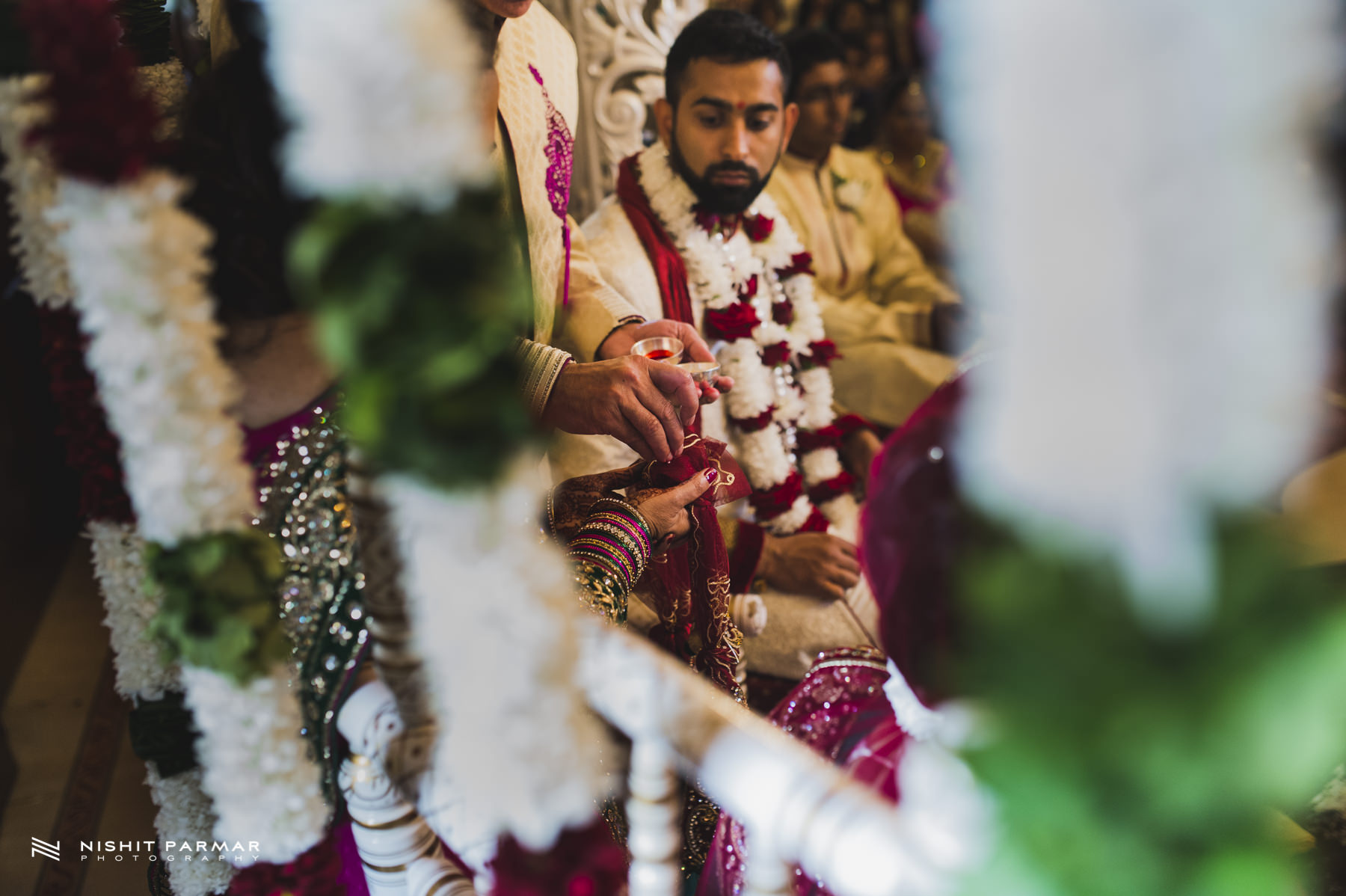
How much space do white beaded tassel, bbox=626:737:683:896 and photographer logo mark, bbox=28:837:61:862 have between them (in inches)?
55.7

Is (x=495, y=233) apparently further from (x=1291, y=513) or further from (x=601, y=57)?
(x=601, y=57)

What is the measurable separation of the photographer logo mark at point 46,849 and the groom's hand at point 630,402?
1.24 meters

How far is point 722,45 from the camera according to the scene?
1.54 metres

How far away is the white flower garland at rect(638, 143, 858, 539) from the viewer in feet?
5.20

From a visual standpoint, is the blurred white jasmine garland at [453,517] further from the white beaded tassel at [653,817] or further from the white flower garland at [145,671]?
the white flower garland at [145,671]

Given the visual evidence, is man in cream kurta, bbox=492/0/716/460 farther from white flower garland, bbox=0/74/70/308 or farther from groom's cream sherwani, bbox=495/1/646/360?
white flower garland, bbox=0/74/70/308

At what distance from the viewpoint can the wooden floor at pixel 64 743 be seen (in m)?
1.42

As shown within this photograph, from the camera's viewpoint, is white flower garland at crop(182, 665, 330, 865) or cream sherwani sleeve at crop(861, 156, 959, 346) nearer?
white flower garland at crop(182, 665, 330, 865)

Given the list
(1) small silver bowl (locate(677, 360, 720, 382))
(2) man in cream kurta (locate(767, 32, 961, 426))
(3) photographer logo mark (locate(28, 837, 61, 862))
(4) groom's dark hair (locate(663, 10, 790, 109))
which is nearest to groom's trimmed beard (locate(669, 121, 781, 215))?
(4) groom's dark hair (locate(663, 10, 790, 109))

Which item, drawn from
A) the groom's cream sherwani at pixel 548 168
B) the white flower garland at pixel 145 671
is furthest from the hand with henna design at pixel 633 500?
the white flower garland at pixel 145 671

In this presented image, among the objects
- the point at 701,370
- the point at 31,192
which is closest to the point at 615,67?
the point at 701,370

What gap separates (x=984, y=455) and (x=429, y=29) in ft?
0.87

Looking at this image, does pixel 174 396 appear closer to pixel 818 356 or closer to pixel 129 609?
pixel 129 609

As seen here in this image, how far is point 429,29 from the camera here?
32 cm
